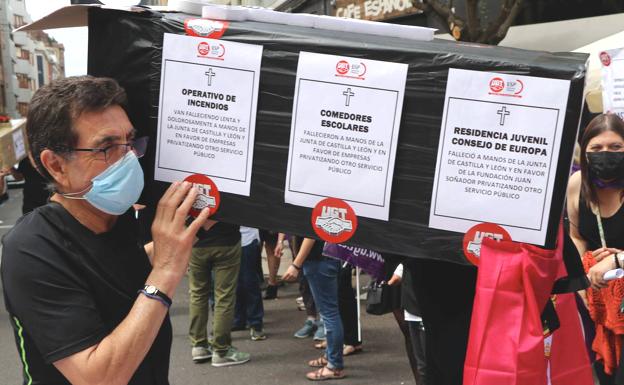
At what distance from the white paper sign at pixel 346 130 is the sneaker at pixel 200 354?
13.7ft

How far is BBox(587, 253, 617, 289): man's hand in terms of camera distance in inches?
119

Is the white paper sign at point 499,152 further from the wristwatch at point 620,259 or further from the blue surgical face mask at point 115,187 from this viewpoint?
the wristwatch at point 620,259

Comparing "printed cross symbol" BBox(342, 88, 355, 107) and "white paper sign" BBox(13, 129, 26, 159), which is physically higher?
"printed cross symbol" BBox(342, 88, 355, 107)

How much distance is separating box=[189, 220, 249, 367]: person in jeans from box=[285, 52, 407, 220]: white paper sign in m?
3.63

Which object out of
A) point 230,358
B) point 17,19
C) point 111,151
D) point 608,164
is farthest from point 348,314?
point 17,19

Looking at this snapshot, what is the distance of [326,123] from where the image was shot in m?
1.68

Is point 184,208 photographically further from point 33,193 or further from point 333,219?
point 33,193

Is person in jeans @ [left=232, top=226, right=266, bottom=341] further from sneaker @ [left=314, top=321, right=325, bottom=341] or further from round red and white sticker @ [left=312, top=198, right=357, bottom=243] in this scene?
round red and white sticker @ [left=312, top=198, right=357, bottom=243]

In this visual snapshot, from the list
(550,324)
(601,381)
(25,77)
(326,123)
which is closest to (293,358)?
(601,381)

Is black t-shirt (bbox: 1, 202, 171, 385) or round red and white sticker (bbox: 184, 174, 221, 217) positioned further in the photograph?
round red and white sticker (bbox: 184, 174, 221, 217)

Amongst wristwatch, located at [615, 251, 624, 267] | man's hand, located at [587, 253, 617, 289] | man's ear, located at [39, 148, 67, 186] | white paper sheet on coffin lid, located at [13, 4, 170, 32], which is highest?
white paper sheet on coffin lid, located at [13, 4, 170, 32]

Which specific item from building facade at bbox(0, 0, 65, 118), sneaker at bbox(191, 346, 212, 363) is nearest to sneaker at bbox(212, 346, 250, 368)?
sneaker at bbox(191, 346, 212, 363)

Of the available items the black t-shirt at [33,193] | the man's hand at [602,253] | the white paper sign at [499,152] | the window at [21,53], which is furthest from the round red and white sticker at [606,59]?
the window at [21,53]

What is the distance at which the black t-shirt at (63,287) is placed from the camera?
4.97 ft
